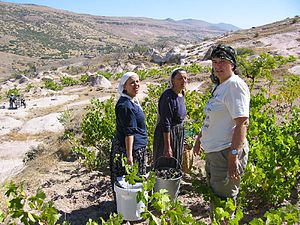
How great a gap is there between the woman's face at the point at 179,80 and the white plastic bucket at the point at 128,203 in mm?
1261

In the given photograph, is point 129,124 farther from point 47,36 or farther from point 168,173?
point 47,36

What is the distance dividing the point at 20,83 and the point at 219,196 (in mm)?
36528

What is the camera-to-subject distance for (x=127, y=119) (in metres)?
3.59

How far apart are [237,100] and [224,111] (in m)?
0.17

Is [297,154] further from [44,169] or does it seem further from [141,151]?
[44,169]

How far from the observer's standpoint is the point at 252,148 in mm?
3496

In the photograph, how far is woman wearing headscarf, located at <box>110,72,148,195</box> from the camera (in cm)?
359

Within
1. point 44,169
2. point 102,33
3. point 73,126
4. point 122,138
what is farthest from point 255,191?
point 102,33

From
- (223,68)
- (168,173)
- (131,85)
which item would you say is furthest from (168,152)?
(223,68)

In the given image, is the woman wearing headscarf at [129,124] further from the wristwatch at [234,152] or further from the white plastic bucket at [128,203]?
the wristwatch at [234,152]

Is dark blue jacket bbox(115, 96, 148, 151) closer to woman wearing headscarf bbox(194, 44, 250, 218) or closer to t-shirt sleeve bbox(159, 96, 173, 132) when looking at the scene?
t-shirt sleeve bbox(159, 96, 173, 132)

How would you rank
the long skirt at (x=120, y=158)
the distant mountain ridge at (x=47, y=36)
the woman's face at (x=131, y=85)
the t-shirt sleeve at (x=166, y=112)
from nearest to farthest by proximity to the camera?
the woman's face at (x=131, y=85) < the long skirt at (x=120, y=158) < the t-shirt sleeve at (x=166, y=112) < the distant mountain ridge at (x=47, y=36)

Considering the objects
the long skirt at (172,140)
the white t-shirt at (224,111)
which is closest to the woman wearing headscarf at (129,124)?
the long skirt at (172,140)

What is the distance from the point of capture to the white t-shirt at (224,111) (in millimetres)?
2664
